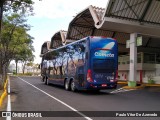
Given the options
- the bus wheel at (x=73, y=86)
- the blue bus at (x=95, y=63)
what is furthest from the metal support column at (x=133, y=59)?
the blue bus at (x=95, y=63)

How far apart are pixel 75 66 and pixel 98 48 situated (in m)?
2.81

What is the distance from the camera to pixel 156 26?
3062 centimetres

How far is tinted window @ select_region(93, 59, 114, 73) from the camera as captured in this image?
20.4 metres

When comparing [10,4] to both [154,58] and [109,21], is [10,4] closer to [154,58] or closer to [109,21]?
[109,21]

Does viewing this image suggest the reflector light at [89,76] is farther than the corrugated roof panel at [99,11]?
No

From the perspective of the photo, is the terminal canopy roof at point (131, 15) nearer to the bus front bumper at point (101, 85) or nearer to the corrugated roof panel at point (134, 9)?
the corrugated roof panel at point (134, 9)

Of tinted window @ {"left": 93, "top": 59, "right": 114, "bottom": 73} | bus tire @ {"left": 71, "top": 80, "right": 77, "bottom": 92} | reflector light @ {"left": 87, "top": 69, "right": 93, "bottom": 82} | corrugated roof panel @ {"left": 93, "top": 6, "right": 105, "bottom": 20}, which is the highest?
corrugated roof panel @ {"left": 93, "top": 6, "right": 105, "bottom": 20}

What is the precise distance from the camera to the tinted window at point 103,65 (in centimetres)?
2038

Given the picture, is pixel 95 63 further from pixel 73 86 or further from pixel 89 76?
pixel 73 86

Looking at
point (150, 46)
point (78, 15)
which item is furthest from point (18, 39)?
point (150, 46)

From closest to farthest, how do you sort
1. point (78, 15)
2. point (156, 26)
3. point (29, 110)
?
point (29, 110) → point (156, 26) → point (78, 15)

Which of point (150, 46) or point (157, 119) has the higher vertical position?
point (150, 46)

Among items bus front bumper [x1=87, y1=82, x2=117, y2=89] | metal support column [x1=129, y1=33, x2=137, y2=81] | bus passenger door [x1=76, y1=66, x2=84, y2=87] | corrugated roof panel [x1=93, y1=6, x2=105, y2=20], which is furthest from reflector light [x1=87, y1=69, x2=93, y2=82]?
corrugated roof panel [x1=93, y1=6, x2=105, y2=20]

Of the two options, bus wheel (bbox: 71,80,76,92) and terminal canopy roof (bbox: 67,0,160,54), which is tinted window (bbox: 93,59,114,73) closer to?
bus wheel (bbox: 71,80,76,92)
